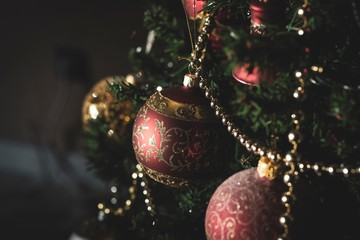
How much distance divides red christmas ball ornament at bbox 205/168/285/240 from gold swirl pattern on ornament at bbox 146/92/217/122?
99 millimetres

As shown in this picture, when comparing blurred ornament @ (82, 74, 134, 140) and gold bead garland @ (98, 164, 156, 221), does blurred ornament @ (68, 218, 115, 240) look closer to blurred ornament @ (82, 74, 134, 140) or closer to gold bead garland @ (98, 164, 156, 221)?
gold bead garland @ (98, 164, 156, 221)

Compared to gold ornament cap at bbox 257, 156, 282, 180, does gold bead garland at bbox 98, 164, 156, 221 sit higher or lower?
lower

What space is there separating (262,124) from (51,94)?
6.29ft

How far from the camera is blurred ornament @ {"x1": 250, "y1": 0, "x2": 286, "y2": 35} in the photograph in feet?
1.90

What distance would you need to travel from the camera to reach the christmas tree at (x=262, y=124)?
0.50 m

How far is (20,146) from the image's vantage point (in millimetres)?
2479

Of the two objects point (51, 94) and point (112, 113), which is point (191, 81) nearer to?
point (112, 113)

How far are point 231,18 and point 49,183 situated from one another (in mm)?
1923

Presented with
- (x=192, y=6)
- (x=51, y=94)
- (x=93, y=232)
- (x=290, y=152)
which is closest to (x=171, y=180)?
(x=290, y=152)

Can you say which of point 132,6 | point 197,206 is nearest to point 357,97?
point 197,206

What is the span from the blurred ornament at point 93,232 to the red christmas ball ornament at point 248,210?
20.2 inches

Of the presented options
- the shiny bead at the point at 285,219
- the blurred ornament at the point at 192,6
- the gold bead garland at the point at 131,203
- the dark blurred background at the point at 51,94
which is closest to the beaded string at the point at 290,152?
the shiny bead at the point at 285,219

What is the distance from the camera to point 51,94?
2354 millimetres

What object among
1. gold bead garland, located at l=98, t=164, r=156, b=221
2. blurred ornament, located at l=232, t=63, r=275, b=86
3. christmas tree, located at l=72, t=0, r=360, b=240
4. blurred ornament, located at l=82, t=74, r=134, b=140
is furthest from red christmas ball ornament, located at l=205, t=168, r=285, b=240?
blurred ornament, located at l=82, t=74, r=134, b=140
